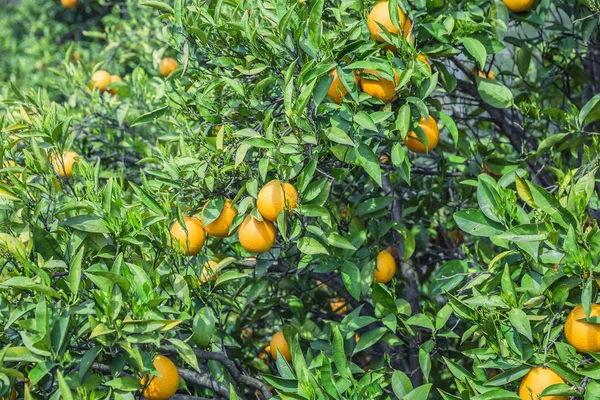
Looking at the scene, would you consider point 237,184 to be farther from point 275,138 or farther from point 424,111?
point 424,111

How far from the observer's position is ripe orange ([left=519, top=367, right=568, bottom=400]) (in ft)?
4.19

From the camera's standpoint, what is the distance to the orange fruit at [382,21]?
1529 mm

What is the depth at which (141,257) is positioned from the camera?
1.50m

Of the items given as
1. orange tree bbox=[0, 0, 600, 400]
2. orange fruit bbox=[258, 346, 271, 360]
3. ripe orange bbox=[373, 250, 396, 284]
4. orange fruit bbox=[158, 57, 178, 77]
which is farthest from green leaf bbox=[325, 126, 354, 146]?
orange fruit bbox=[158, 57, 178, 77]

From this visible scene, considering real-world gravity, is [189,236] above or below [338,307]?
above

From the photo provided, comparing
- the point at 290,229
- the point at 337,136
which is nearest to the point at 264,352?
the point at 290,229

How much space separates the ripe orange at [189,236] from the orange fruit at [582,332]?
0.76 metres

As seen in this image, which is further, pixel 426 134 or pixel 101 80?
pixel 101 80

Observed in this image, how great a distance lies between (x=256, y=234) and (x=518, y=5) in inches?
34.8

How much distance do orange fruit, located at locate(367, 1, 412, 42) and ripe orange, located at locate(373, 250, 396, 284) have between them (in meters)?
0.54

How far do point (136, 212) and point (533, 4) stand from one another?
113 cm

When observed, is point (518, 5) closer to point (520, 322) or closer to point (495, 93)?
point (495, 93)

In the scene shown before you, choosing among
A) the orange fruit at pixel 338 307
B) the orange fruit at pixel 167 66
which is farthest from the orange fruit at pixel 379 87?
the orange fruit at pixel 167 66

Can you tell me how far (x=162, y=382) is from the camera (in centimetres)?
140
